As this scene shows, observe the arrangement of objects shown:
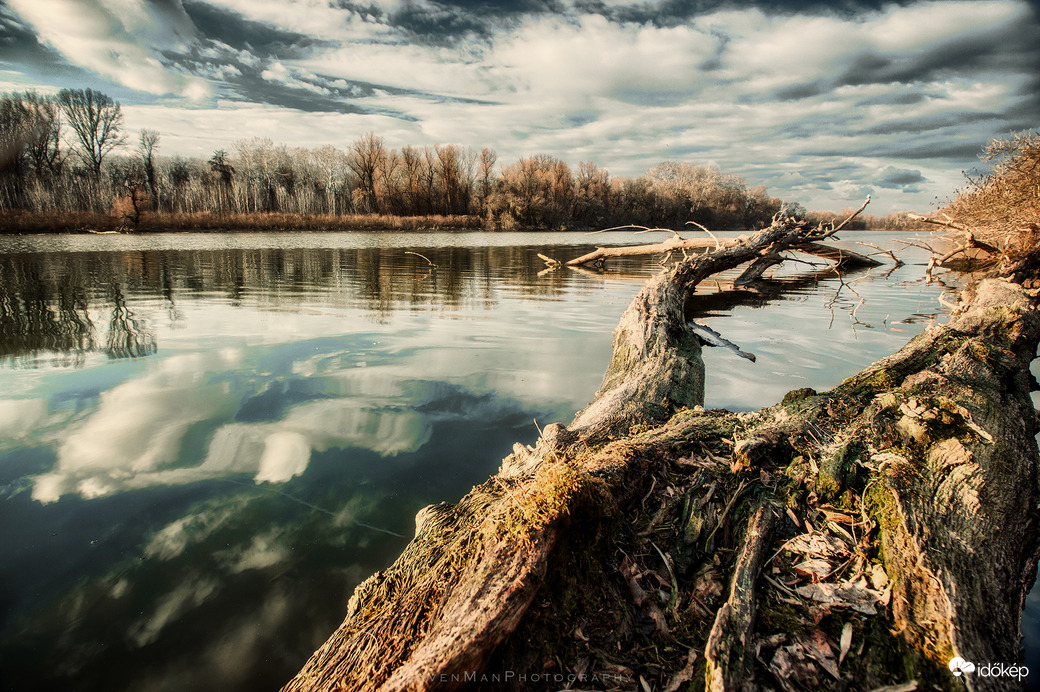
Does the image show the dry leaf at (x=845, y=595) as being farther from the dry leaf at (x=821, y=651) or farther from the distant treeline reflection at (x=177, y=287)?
the distant treeline reflection at (x=177, y=287)

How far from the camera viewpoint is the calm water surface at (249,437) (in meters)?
2.43

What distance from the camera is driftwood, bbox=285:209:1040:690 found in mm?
1729

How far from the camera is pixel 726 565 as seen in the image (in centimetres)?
217

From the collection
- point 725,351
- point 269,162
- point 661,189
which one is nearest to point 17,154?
point 269,162

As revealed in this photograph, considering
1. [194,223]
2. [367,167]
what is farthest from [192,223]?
[367,167]

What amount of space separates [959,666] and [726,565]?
777mm

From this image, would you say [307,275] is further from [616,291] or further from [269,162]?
[269,162]

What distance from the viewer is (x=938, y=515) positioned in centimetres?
230

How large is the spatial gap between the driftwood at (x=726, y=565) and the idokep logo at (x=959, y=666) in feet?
0.06

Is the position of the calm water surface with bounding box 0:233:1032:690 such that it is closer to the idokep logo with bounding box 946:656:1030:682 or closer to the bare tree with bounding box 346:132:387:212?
the idokep logo with bounding box 946:656:1030:682

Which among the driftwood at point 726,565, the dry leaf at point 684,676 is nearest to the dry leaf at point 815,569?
the driftwood at point 726,565

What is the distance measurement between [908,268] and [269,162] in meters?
72.2

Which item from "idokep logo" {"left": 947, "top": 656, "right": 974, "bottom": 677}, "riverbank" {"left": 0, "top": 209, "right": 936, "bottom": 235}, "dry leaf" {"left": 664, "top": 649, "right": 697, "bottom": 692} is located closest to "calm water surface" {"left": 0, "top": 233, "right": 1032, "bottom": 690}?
"dry leaf" {"left": 664, "top": 649, "right": 697, "bottom": 692}

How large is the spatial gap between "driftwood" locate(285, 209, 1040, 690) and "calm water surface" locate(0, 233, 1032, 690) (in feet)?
2.83
